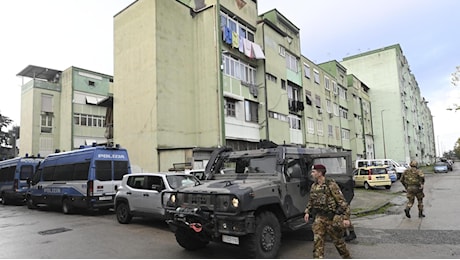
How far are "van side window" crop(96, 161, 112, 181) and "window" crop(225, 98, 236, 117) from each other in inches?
410

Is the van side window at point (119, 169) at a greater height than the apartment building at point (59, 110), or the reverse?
the apartment building at point (59, 110)

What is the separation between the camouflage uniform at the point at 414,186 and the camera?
10.0m

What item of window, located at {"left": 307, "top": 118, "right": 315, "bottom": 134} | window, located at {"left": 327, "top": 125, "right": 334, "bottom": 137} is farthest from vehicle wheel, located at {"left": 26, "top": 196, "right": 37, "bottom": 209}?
window, located at {"left": 327, "top": 125, "right": 334, "bottom": 137}

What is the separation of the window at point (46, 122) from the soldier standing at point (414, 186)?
37448 mm

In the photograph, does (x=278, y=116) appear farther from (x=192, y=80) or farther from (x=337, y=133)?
(x=337, y=133)

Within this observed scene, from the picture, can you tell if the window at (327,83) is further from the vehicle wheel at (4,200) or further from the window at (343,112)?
the vehicle wheel at (4,200)

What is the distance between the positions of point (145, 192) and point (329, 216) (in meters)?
6.23

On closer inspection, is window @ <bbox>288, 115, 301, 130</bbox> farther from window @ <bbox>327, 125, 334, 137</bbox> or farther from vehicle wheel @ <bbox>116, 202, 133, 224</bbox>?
vehicle wheel @ <bbox>116, 202, 133, 224</bbox>

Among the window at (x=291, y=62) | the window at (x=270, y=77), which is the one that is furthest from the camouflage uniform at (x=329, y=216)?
the window at (x=291, y=62)

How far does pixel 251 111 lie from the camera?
2489 centimetres

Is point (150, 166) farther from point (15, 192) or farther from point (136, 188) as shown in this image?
point (136, 188)

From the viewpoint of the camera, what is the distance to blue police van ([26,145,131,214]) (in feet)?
40.8

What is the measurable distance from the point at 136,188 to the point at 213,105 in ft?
36.7

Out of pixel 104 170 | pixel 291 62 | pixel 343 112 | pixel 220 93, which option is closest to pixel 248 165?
pixel 104 170
